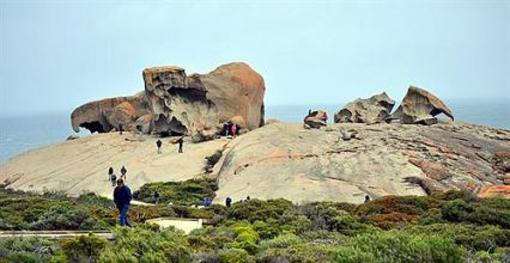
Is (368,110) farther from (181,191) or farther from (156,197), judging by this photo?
(156,197)

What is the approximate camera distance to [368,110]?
55469 millimetres

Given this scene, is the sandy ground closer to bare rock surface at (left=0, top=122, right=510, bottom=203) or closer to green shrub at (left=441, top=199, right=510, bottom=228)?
bare rock surface at (left=0, top=122, right=510, bottom=203)

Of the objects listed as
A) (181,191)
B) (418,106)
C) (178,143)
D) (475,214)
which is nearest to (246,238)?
(475,214)

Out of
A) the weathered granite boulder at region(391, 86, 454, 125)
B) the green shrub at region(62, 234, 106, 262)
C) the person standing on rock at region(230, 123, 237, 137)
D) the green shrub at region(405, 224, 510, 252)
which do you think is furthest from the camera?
the weathered granite boulder at region(391, 86, 454, 125)

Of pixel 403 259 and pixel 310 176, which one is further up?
pixel 403 259

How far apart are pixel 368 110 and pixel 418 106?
349cm

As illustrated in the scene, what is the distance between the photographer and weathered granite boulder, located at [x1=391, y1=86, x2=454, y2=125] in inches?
2135

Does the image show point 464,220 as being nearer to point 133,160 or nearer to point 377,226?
point 377,226

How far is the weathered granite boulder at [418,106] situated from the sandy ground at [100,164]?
12.9m

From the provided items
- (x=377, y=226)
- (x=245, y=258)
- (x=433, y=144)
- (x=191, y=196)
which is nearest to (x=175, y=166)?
Result: (x=191, y=196)

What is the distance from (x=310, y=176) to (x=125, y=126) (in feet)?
87.2

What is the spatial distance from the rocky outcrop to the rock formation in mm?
Result: 3721

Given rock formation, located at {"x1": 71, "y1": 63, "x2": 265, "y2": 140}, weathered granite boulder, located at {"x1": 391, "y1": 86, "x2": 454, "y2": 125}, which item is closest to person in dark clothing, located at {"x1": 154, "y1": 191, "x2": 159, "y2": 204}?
rock formation, located at {"x1": 71, "y1": 63, "x2": 265, "y2": 140}

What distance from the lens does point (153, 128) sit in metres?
56.6
